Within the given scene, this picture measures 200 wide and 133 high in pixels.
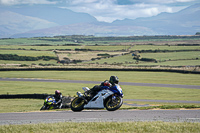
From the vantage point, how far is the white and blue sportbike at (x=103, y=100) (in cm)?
1619

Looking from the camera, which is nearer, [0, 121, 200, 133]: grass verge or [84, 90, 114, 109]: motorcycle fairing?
[0, 121, 200, 133]: grass verge

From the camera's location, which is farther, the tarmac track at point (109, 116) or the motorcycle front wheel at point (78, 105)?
the motorcycle front wheel at point (78, 105)

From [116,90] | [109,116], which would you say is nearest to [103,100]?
[116,90]

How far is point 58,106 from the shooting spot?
23.2m

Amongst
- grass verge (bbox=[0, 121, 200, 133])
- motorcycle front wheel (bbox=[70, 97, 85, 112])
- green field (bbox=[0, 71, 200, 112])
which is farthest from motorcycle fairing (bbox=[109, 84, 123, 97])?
green field (bbox=[0, 71, 200, 112])

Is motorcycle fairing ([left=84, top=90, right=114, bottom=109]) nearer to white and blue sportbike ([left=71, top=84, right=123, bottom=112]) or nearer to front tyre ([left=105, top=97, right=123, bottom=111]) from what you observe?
white and blue sportbike ([left=71, top=84, right=123, bottom=112])

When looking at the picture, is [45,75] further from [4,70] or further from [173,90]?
[173,90]

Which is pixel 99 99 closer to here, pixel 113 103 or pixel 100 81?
pixel 113 103

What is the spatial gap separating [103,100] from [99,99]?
0.24 meters

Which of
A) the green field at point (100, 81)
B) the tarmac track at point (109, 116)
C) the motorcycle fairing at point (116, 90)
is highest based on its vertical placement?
the motorcycle fairing at point (116, 90)

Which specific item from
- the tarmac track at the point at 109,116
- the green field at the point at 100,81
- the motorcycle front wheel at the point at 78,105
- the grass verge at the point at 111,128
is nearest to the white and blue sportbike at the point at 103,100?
the motorcycle front wheel at the point at 78,105

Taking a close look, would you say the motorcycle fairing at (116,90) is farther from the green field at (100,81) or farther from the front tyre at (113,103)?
the green field at (100,81)

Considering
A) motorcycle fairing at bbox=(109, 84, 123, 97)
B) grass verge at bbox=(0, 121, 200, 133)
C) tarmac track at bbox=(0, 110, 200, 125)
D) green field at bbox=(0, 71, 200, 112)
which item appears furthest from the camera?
green field at bbox=(0, 71, 200, 112)

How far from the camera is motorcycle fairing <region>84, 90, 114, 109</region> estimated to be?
16.4 meters
